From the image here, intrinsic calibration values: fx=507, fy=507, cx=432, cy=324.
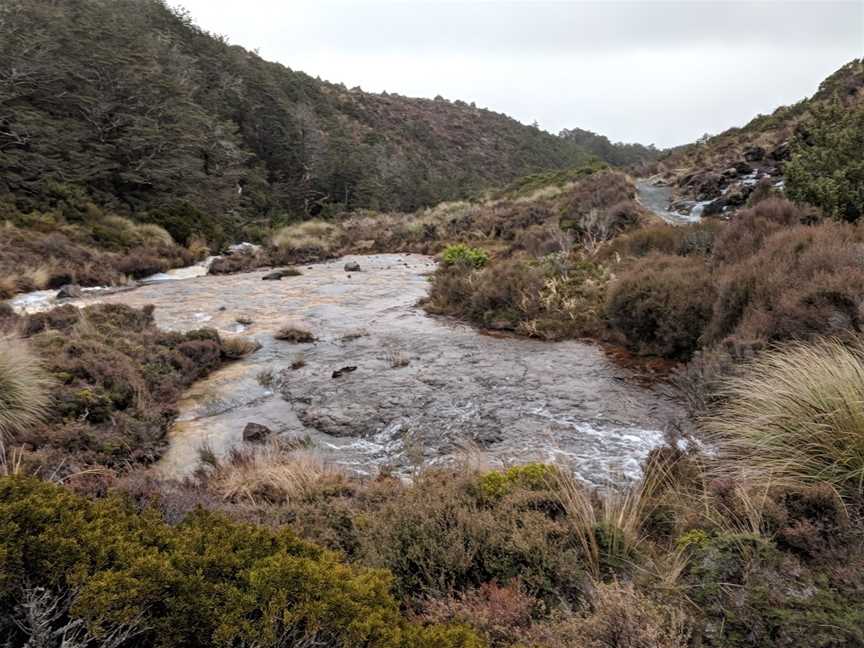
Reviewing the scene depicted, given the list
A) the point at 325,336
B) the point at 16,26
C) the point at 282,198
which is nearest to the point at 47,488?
the point at 325,336

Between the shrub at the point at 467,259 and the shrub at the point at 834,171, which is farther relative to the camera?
the shrub at the point at 467,259

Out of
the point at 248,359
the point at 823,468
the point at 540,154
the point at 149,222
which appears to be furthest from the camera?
the point at 540,154

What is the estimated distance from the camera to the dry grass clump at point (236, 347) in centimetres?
873

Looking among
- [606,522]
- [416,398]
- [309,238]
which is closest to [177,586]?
[606,522]

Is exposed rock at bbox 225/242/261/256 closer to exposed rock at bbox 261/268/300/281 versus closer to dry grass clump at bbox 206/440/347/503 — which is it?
exposed rock at bbox 261/268/300/281

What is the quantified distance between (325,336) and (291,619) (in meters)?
8.34

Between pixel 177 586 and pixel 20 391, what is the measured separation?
4.51 meters

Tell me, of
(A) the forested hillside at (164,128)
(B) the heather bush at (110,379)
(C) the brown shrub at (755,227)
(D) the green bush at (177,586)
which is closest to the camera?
(D) the green bush at (177,586)

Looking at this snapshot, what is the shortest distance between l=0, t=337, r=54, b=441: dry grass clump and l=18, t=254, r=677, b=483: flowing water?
1302mm

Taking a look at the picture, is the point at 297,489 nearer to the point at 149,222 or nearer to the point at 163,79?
the point at 149,222

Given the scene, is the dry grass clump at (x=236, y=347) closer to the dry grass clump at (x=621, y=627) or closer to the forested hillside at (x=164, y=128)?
the dry grass clump at (x=621, y=627)

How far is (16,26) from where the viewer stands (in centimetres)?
2119

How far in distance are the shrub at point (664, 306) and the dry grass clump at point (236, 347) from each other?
6286 millimetres

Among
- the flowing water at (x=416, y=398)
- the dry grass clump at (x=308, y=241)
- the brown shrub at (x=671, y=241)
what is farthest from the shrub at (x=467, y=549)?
the dry grass clump at (x=308, y=241)
